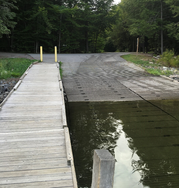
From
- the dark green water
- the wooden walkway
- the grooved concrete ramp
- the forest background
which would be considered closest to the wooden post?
the wooden walkway

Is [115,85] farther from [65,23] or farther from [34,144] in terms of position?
[65,23]

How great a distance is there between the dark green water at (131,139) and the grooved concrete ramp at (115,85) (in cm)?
82

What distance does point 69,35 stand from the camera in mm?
27203

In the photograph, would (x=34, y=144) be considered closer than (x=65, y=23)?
Yes

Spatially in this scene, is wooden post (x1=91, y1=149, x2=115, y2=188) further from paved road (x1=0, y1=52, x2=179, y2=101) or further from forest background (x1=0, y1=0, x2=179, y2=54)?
forest background (x1=0, y1=0, x2=179, y2=54)

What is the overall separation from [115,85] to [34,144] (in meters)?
6.65

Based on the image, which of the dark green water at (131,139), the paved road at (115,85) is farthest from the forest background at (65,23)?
the dark green water at (131,139)

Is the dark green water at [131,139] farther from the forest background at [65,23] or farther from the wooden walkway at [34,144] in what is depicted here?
the forest background at [65,23]

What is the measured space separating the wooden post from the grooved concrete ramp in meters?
5.79

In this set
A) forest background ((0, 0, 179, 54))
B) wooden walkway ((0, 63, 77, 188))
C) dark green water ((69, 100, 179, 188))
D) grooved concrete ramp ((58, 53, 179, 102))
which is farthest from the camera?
forest background ((0, 0, 179, 54))

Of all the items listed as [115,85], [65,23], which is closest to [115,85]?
[115,85]

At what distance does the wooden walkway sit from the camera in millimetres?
2471

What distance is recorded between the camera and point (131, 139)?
14.7 ft

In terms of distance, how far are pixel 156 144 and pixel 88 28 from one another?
2598cm
